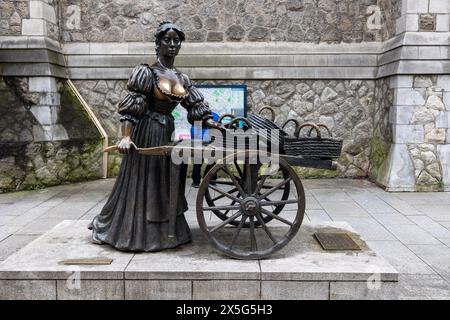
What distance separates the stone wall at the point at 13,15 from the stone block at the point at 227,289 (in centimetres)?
660

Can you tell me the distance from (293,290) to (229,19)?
661 centimetres

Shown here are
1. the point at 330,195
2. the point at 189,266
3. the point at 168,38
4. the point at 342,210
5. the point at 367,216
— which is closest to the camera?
the point at 189,266

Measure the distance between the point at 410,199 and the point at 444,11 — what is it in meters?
3.20

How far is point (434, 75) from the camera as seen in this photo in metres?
7.73

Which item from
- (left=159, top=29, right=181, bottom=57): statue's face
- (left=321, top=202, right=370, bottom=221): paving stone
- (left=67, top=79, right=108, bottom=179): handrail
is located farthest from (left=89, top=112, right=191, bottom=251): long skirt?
(left=67, top=79, right=108, bottom=179): handrail

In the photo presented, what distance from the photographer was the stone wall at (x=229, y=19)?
8.80m

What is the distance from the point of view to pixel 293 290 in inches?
131

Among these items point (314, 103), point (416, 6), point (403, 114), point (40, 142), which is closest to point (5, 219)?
point (40, 142)

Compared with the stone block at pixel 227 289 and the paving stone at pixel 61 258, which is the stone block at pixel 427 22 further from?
the paving stone at pixel 61 258

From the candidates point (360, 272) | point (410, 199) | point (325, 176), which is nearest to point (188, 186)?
point (325, 176)

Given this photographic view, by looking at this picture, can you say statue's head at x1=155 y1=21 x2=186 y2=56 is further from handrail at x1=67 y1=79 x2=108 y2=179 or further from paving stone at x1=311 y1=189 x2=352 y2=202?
handrail at x1=67 y1=79 x2=108 y2=179

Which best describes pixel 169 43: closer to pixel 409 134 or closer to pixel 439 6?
pixel 409 134

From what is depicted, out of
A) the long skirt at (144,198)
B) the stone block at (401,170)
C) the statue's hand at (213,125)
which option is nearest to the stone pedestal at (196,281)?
the long skirt at (144,198)

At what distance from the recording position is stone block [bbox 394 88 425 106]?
7750 millimetres
